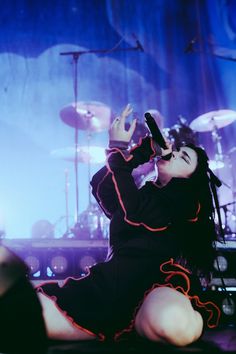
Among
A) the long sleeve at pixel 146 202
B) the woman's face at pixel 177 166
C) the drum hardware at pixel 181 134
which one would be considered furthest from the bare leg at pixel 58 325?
the drum hardware at pixel 181 134

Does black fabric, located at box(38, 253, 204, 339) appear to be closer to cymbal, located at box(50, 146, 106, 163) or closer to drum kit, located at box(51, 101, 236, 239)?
drum kit, located at box(51, 101, 236, 239)

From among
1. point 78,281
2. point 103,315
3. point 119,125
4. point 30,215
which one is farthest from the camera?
point 30,215

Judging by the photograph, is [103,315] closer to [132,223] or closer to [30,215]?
[132,223]

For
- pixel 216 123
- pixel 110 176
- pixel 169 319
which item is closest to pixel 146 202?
pixel 110 176

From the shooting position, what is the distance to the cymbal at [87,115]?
427cm

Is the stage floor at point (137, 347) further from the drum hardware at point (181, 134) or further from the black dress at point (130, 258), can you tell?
A: the drum hardware at point (181, 134)

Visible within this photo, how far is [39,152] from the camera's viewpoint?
4547 millimetres

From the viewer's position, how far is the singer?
133 cm

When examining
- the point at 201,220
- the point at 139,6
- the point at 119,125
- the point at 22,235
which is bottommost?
the point at 22,235

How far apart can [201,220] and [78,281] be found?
1.79 ft

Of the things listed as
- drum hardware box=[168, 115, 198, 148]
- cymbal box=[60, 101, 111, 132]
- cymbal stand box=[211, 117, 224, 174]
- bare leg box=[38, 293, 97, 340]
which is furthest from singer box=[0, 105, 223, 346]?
cymbal stand box=[211, 117, 224, 174]

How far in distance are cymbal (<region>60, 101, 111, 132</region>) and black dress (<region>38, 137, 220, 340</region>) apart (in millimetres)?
2621

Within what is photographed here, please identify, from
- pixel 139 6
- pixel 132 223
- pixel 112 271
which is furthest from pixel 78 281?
pixel 139 6

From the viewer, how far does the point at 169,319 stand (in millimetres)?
1239
